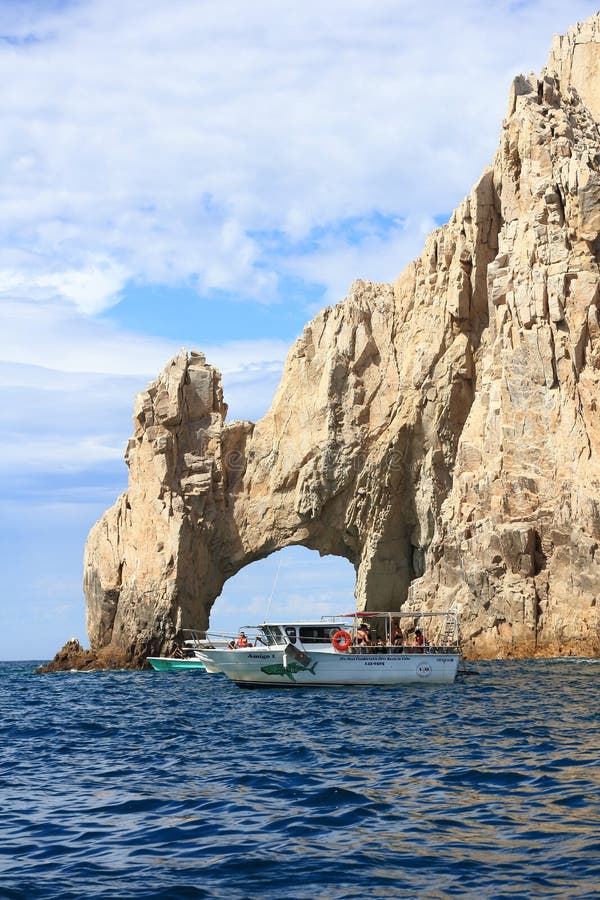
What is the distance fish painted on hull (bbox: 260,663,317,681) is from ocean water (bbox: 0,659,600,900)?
818 centimetres

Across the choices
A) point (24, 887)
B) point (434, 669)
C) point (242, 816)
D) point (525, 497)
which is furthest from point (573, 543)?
point (24, 887)

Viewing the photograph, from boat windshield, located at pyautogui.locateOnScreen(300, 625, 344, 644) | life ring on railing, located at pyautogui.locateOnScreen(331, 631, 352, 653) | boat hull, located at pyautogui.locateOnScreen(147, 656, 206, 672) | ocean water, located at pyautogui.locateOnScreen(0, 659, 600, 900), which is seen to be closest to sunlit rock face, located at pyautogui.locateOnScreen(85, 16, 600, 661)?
boat hull, located at pyautogui.locateOnScreen(147, 656, 206, 672)

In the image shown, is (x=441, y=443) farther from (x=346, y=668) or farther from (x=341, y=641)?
(x=346, y=668)

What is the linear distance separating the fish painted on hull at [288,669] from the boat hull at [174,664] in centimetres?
2482

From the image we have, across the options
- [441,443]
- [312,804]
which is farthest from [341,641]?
[441,443]

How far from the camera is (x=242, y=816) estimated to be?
14711 mm

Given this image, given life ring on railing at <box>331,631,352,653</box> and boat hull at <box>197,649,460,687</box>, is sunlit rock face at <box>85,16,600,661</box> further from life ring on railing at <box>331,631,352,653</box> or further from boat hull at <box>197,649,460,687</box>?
Answer: life ring on railing at <box>331,631,352,653</box>

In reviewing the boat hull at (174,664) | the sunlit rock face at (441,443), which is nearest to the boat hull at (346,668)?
the sunlit rock face at (441,443)

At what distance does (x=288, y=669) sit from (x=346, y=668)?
7.25ft

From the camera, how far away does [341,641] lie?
38.9 metres

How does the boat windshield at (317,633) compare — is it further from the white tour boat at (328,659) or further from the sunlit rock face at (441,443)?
the sunlit rock face at (441,443)

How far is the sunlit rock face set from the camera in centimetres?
5762

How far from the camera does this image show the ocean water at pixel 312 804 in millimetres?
11328

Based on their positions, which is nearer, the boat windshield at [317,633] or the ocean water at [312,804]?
the ocean water at [312,804]
